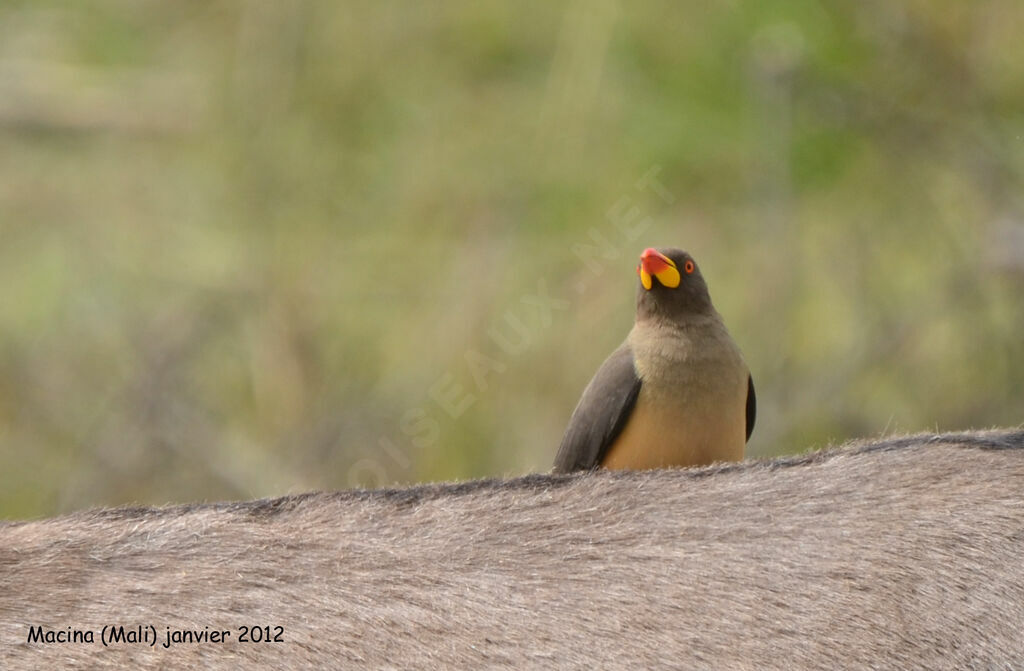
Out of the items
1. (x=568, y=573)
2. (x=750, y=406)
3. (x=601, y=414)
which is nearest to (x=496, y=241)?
(x=750, y=406)

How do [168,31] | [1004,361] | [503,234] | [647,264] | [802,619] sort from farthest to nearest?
[168,31], [503,234], [1004,361], [647,264], [802,619]

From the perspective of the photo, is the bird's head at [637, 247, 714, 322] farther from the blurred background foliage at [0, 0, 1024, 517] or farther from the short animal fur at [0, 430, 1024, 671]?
the blurred background foliage at [0, 0, 1024, 517]

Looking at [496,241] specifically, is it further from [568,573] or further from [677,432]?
[568,573]

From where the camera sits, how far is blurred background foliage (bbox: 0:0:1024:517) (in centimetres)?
367

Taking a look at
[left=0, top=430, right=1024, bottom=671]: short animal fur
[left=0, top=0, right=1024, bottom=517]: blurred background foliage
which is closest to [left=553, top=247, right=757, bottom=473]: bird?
[left=0, top=430, right=1024, bottom=671]: short animal fur

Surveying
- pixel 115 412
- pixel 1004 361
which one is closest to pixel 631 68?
pixel 1004 361

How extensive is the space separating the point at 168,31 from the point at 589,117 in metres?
1.56

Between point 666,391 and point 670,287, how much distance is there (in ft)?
0.47

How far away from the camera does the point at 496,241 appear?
12.8 feet

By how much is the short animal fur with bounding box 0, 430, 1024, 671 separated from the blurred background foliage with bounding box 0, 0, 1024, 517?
216 cm

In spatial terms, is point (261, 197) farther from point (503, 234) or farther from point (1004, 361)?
point (1004, 361)

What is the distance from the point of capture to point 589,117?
400 centimetres

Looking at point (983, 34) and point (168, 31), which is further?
point (168, 31)

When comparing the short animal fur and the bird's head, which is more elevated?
the bird's head
